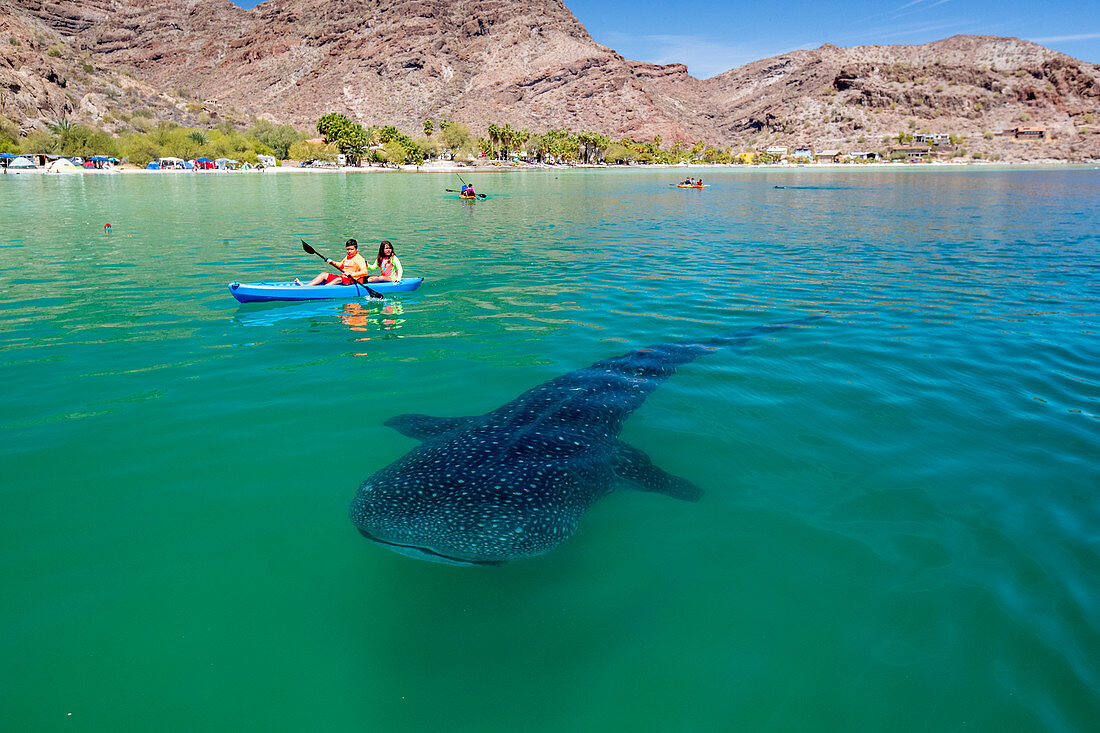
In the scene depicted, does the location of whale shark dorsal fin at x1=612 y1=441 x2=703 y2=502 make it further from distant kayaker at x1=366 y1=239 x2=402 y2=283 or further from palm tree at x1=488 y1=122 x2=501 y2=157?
palm tree at x1=488 y1=122 x2=501 y2=157

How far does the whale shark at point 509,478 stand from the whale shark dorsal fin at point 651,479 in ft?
0.04

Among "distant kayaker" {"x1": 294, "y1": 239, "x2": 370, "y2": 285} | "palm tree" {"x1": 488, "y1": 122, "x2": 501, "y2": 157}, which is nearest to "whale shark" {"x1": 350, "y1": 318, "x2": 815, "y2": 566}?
"distant kayaker" {"x1": 294, "y1": 239, "x2": 370, "y2": 285}

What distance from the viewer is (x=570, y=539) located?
4.69 m

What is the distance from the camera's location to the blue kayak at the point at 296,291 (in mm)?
12695

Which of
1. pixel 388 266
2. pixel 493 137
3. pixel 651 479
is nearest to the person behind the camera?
pixel 651 479

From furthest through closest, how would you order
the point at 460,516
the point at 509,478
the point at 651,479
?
the point at 651,479 < the point at 509,478 < the point at 460,516

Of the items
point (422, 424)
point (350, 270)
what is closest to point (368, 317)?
point (350, 270)

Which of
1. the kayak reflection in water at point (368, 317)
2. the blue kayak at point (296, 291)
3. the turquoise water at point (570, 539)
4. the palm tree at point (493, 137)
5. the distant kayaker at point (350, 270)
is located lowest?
the turquoise water at point (570, 539)

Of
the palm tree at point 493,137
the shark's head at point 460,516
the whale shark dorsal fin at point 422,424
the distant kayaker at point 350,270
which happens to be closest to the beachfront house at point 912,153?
the palm tree at point 493,137

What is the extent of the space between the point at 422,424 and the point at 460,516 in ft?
9.42

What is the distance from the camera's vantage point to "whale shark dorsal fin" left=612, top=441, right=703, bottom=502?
18.0ft

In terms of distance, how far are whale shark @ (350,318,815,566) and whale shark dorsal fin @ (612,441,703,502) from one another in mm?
11

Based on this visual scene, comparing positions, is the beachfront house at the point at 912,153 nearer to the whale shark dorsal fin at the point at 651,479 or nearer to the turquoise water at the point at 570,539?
the turquoise water at the point at 570,539

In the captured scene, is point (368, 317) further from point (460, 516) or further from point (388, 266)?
point (460, 516)
